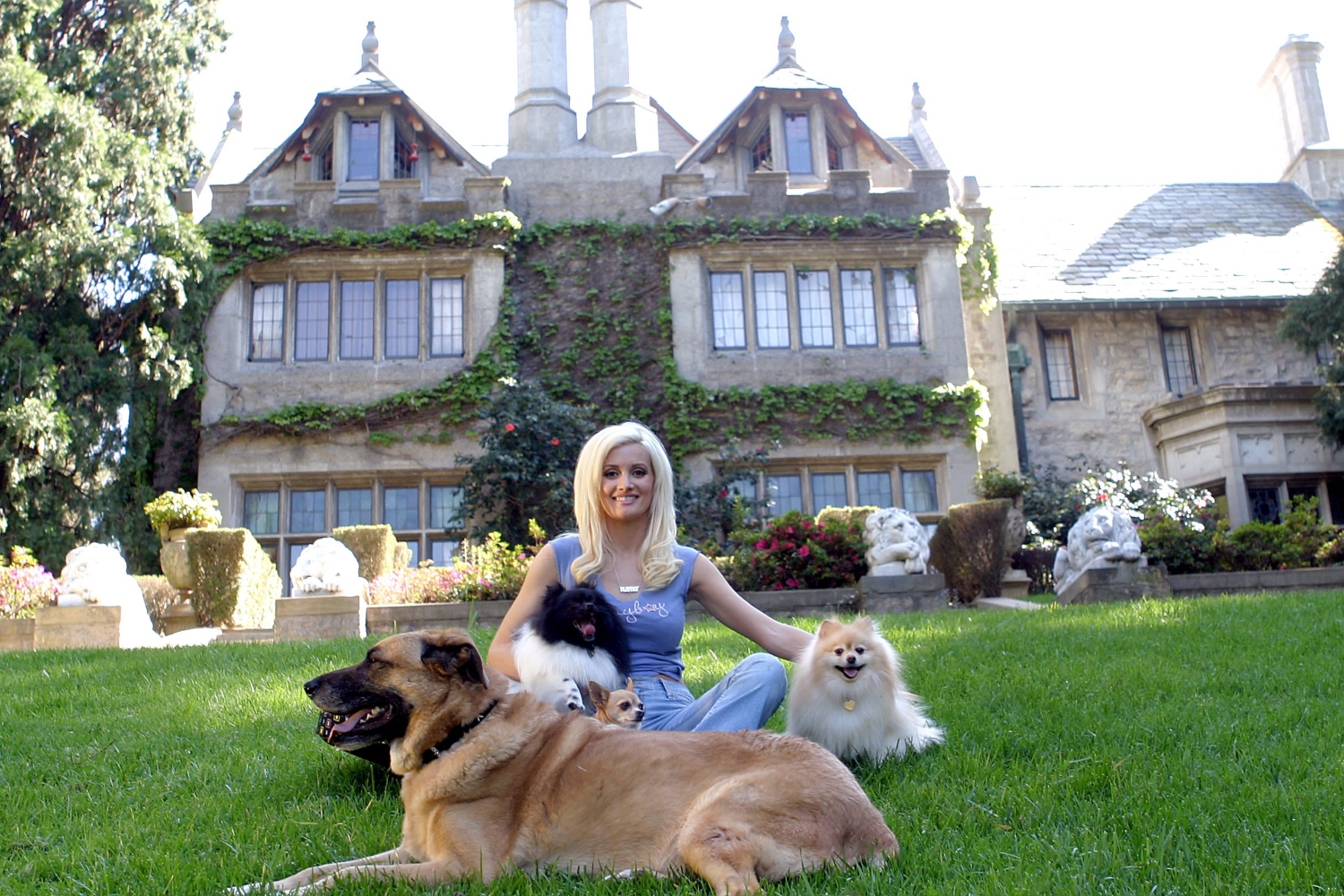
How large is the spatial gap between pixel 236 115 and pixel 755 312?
12.7 metres

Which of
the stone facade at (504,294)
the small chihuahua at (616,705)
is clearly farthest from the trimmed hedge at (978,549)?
the small chihuahua at (616,705)

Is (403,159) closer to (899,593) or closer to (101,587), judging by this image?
(101,587)

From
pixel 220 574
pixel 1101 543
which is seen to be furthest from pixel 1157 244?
pixel 220 574

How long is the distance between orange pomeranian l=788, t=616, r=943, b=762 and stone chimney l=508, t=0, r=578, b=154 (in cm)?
1580

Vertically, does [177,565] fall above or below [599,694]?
above

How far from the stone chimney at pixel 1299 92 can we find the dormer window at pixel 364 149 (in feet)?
60.1

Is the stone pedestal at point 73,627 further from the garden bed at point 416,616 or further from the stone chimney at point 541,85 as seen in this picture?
the stone chimney at point 541,85

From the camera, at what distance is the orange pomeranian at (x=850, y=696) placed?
474cm

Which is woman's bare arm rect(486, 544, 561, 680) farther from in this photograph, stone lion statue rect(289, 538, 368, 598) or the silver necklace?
stone lion statue rect(289, 538, 368, 598)

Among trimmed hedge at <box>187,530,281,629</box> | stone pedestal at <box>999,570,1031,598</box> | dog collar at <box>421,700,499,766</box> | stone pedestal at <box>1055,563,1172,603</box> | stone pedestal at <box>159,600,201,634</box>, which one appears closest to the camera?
dog collar at <box>421,700,499,766</box>

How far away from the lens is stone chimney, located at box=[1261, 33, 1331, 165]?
2422 centimetres

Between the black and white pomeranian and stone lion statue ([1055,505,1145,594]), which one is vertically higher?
stone lion statue ([1055,505,1145,594])

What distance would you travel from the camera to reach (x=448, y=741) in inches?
140

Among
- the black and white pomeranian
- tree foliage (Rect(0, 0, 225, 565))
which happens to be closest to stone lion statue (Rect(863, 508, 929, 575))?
the black and white pomeranian
